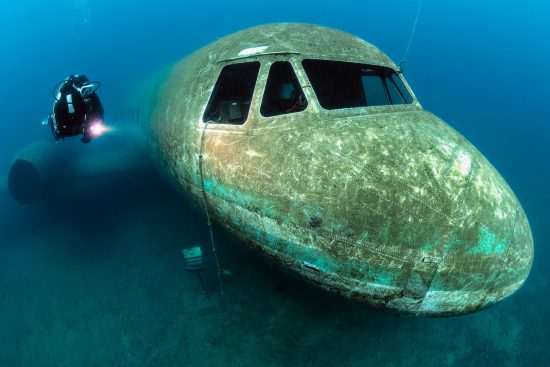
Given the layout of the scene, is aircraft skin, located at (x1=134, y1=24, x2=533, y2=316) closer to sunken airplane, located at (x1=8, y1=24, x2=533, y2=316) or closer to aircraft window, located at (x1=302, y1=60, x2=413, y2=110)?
sunken airplane, located at (x1=8, y1=24, x2=533, y2=316)

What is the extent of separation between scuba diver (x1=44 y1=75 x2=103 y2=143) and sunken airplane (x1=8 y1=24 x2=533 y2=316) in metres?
4.38

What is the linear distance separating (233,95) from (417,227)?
464cm

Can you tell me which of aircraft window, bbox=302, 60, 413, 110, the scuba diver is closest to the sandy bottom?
the scuba diver

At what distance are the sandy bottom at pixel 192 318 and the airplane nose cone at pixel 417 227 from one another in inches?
95.7

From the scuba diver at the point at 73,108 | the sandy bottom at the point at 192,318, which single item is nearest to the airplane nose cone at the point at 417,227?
the sandy bottom at the point at 192,318

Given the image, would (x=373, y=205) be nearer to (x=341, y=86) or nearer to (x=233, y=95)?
(x=341, y=86)

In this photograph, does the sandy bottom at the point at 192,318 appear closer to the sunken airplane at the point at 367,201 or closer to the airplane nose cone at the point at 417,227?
the sunken airplane at the point at 367,201

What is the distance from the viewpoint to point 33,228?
9328 millimetres

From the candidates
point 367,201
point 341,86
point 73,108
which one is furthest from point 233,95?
point 367,201

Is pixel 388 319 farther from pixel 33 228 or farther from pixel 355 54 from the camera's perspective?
pixel 33 228

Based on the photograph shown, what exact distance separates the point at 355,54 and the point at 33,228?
10.7 meters

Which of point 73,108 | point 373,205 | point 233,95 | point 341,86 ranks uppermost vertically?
point 341,86

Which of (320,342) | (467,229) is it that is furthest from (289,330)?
(467,229)

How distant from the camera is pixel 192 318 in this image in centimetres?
593
